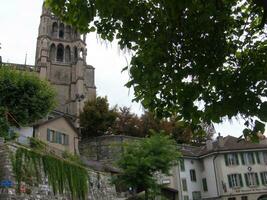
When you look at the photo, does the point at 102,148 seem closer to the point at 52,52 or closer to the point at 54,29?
the point at 52,52

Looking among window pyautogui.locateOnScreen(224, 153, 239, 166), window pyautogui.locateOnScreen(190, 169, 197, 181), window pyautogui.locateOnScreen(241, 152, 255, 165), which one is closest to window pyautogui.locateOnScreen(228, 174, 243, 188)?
window pyautogui.locateOnScreen(224, 153, 239, 166)

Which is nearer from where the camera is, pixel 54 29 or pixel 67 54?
pixel 67 54

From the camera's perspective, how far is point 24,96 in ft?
97.7

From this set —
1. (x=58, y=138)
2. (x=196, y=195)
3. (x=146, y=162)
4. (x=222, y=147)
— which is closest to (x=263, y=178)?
(x=222, y=147)

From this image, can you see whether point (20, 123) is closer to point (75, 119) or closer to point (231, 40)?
point (75, 119)

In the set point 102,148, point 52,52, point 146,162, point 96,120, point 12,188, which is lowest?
point 12,188

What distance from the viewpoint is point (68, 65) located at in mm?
64375

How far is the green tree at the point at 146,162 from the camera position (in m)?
26.2

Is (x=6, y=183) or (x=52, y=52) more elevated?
(x=52, y=52)

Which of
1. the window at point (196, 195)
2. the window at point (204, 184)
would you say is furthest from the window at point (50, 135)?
the window at point (204, 184)

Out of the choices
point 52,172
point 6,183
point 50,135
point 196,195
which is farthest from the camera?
point 196,195

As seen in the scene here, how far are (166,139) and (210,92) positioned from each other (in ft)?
71.8

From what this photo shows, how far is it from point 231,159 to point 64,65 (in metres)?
33.9

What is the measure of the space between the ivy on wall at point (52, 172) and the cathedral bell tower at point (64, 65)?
33.1 m
